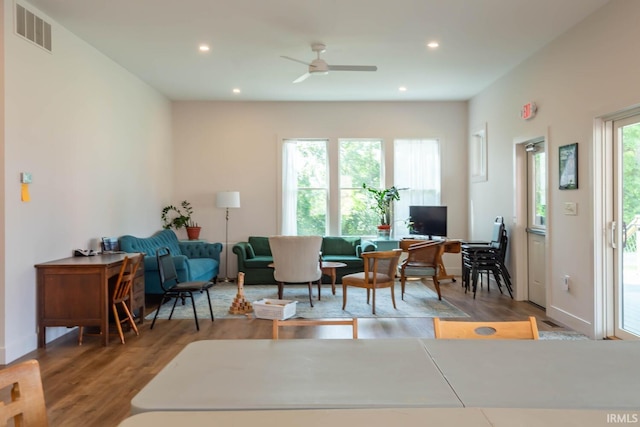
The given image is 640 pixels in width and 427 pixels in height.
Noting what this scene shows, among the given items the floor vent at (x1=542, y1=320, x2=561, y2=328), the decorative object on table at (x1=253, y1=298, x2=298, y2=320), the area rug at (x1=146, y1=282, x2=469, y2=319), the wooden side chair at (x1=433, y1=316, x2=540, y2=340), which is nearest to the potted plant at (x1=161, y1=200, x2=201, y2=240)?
the area rug at (x1=146, y1=282, x2=469, y2=319)

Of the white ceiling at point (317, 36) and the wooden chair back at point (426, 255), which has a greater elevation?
the white ceiling at point (317, 36)

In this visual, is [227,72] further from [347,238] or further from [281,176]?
[347,238]

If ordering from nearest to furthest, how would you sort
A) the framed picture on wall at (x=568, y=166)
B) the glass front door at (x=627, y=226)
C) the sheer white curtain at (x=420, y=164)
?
the glass front door at (x=627, y=226)
the framed picture on wall at (x=568, y=166)
the sheer white curtain at (x=420, y=164)

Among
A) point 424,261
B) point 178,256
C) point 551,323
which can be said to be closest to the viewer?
point 551,323

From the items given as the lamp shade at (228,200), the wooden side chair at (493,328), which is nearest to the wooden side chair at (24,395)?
the wooden side chair at (493,328)

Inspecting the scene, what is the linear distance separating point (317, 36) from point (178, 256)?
3291 millimetres

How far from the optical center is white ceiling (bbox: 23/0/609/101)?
401cm

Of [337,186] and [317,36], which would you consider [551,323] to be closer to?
[317,36]

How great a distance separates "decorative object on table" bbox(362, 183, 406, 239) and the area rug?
1.12 meters

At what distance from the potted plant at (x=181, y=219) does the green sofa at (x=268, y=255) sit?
88 cm

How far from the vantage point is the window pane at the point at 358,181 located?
7926 millimetres

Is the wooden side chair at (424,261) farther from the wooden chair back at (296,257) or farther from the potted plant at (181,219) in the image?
the potted plant at (181,219)

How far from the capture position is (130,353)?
12.4 ft

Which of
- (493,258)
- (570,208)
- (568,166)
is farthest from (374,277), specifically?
(568,166)
